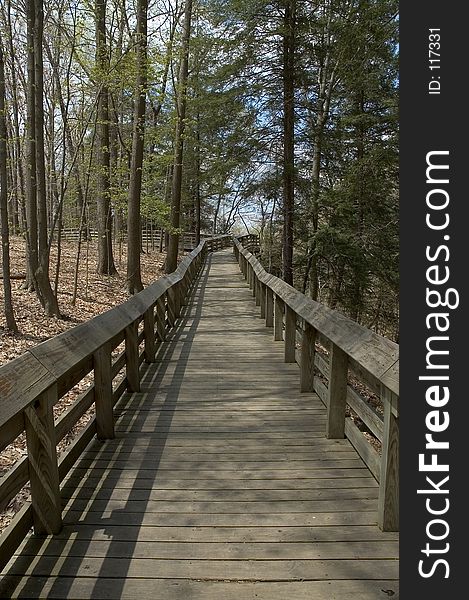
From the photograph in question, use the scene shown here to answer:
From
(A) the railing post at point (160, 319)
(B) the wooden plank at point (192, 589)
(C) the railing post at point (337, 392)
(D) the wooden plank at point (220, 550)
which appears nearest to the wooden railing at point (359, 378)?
(C) the railing post at point (337, 392)

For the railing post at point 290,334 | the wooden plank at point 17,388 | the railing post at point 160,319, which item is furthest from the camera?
the railing post at point 160,319

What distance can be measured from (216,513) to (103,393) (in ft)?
4.69

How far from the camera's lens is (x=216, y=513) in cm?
307

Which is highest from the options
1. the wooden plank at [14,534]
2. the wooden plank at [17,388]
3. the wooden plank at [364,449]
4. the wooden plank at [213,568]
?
the wooden plank at [17,388]

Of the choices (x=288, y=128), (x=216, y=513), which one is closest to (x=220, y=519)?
(x=216, y=513)

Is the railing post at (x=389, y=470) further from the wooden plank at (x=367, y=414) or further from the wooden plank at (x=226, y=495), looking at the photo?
the wooden plank at (x=367, y=414)

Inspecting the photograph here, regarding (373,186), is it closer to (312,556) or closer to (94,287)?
(94,287)

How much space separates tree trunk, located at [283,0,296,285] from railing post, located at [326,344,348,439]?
9.13 meters

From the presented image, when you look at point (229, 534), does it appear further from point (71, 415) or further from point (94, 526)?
point (71, 415)

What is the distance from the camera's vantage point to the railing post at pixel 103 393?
12.9 feet

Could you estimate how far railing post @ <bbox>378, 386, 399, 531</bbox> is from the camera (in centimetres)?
272

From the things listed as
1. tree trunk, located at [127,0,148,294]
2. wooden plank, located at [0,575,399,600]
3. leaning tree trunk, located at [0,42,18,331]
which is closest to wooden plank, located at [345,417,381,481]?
wooden plank, located at [0,575,399,600]

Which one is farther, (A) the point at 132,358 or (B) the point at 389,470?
(A) the point at 132,358

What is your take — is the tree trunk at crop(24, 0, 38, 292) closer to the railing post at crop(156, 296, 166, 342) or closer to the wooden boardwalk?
the railing post at crop(156, 296, 166, 342)
